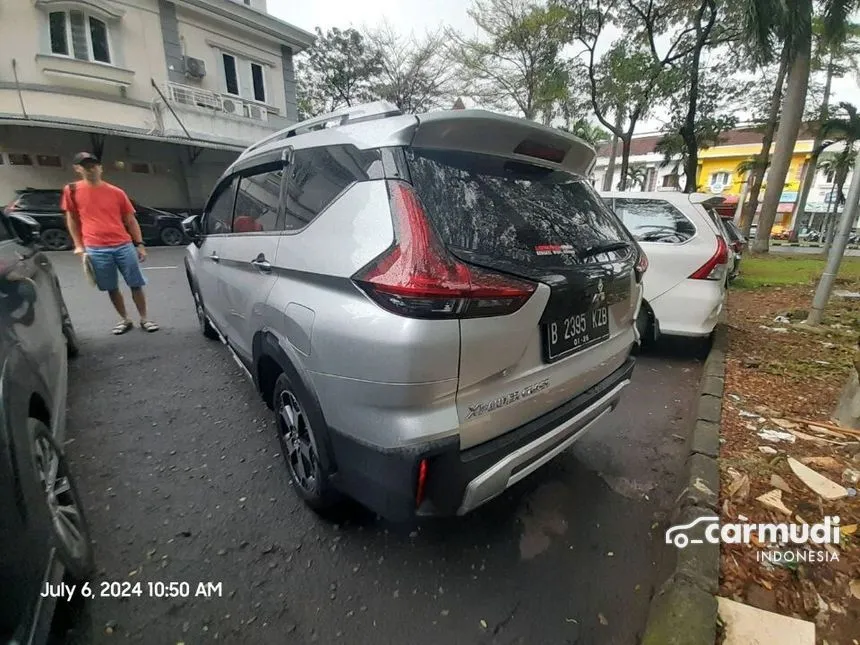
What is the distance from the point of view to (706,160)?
38219 millimetres

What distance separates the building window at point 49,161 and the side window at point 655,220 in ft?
54.7

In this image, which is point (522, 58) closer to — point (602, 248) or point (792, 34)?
point (792, 34)

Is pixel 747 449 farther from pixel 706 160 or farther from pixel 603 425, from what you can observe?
pixel 706 160

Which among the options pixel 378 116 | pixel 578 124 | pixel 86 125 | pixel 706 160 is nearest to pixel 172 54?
pixel 86 125

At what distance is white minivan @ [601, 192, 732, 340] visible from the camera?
3.85 m

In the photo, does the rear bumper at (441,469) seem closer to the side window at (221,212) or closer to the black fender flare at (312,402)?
the black fender flare at (312,402)

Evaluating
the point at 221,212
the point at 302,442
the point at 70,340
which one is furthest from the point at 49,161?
the point at 302,442

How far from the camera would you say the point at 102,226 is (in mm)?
4141

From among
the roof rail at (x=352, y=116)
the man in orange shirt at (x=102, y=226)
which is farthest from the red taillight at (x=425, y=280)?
the man in orange shirt at (x=102, y=226)

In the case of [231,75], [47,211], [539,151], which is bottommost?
[47,211]

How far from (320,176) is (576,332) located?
4.19ft

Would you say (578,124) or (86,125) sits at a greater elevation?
(578,124)

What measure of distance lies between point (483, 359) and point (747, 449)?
82.4 inches

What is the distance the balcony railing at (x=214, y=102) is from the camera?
14363mm
